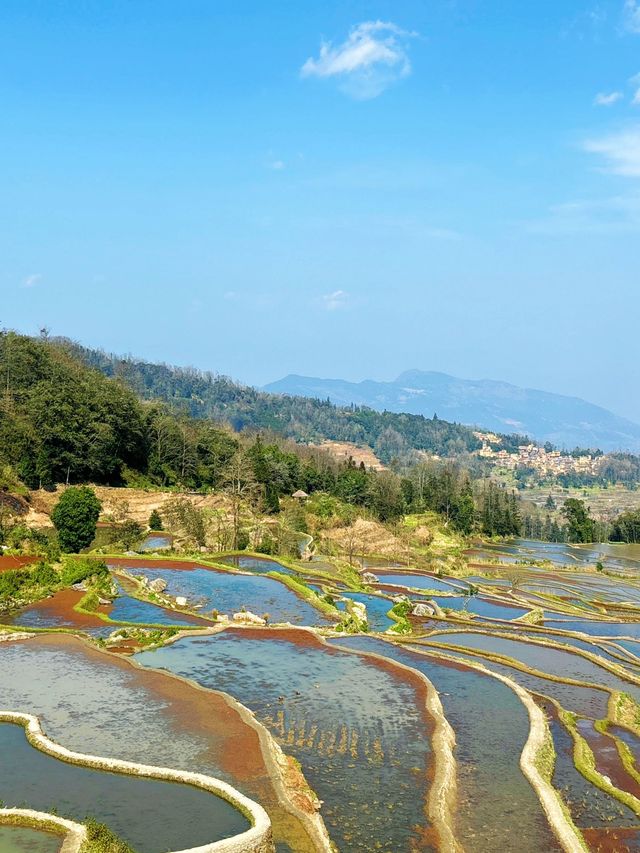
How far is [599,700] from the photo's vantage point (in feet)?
87.7

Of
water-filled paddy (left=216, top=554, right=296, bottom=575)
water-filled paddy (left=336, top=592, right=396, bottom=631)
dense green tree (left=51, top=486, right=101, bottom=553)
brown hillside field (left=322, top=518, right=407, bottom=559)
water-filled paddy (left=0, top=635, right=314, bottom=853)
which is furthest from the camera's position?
brown hillside field (left=322, top=518, right=407, bottom=559)

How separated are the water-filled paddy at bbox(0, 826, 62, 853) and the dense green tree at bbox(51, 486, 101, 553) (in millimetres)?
32702

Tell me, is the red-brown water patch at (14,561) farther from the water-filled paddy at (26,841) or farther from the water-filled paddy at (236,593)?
the water-filled paddy at (26,841)

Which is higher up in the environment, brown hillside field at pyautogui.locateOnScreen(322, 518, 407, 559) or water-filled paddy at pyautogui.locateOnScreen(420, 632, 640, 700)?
water-filled paddy at pyautogui.locateOnScreen(420, 632, 640, 700)

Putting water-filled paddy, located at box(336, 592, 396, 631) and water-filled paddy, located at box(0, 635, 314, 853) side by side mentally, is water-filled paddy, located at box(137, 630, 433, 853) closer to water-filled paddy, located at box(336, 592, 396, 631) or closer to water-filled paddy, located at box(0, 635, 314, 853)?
water-filled paddy, located at box(0, 635, 314, 853)

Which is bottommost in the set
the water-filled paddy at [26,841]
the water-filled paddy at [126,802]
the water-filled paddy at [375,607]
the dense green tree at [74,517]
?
the water-filled paddy at [375,607]

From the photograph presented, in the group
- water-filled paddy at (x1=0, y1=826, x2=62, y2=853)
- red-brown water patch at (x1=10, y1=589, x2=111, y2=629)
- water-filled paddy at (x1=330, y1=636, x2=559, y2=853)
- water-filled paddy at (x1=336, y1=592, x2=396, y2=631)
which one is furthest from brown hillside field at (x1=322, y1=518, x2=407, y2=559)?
water-filled paddy at (x1=0, y1=826, x2=62, y2=853)

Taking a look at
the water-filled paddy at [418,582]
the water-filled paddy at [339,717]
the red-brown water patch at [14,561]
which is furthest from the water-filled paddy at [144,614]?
the water-filled paddy at [418,582]

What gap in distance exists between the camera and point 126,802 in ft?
50.8

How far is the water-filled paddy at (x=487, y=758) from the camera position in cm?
1566

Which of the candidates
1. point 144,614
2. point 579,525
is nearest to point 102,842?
point 144,614

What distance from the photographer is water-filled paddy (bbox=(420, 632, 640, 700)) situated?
29672 mm

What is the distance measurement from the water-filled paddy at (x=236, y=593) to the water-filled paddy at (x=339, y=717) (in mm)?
5368

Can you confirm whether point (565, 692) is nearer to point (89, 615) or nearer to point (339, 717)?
point (339, 717)
